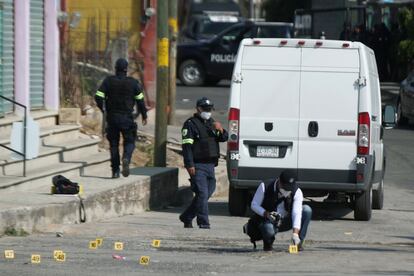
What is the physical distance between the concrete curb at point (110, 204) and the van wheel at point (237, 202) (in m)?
1.33

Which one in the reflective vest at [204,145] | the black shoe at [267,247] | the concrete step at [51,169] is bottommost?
the black shoe at [267,247]

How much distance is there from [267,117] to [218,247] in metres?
3.20

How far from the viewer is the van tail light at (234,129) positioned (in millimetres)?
15773

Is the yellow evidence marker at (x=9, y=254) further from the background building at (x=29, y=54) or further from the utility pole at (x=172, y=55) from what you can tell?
the utility pole at (x=172, y=55)

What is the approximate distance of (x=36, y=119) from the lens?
63.0 feet

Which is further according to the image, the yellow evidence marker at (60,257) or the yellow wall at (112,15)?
the yellow wall at (112,15)

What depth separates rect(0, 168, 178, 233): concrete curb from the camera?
1346cm

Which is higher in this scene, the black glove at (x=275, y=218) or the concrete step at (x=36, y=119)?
the concrete step at (x=36, y=119)

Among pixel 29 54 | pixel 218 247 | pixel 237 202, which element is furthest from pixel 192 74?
pixel 218 247

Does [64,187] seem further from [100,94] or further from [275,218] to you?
[275,218]

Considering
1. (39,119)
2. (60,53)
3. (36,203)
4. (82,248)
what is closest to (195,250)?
(82,248)

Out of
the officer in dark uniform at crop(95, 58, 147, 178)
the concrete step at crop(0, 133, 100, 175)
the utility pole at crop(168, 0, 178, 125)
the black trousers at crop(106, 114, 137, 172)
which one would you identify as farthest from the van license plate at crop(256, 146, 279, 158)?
the utility pole at crop(168, 0, 178, 125)

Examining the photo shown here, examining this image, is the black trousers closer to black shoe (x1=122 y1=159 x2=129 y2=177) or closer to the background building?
black shoe (x1=122 y1=159 x2=129 y2=177)

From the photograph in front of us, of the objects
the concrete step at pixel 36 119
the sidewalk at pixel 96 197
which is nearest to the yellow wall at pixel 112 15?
the concrete step at pixel 36 119
